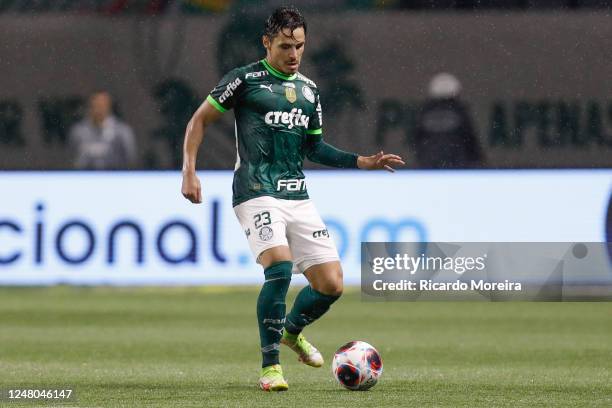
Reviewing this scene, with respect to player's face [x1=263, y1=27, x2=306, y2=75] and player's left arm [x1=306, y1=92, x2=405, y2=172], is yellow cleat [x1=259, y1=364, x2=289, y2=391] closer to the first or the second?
player's left arm [x1=306, y1=92, x2=405, y2=172]

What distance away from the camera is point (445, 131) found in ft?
50.4

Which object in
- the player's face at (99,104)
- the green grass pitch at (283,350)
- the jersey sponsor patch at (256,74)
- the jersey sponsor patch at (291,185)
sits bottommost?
the green grass pitch at (283,350)

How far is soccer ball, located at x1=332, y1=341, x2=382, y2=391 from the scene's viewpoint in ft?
26.2

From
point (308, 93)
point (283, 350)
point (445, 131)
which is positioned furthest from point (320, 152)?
point (445, 131)

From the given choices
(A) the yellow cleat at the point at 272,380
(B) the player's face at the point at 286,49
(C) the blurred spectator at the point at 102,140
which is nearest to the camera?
(A) the yellow cleat at the point at 272,380

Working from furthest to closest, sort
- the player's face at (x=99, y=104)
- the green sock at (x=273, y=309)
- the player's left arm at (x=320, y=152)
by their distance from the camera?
the player's face at (x=99, y=104) < the player's left arm at (x=320, y=152) < the green sock at (x=273, y=309)

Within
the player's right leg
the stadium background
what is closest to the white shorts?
the player's right leg

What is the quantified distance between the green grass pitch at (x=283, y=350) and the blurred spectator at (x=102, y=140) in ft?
4.05

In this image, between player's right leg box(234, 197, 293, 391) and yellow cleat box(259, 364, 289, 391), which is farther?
player's right leg box(234, 197, 293, 391)

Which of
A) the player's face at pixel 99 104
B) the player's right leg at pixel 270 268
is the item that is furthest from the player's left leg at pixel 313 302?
the player's face at pixel 99 104

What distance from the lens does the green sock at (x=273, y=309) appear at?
8.04 m

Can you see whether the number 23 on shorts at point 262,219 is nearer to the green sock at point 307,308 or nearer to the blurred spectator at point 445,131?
the green sock at point 307,308

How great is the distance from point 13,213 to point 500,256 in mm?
4424

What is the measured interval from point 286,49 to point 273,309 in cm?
134
